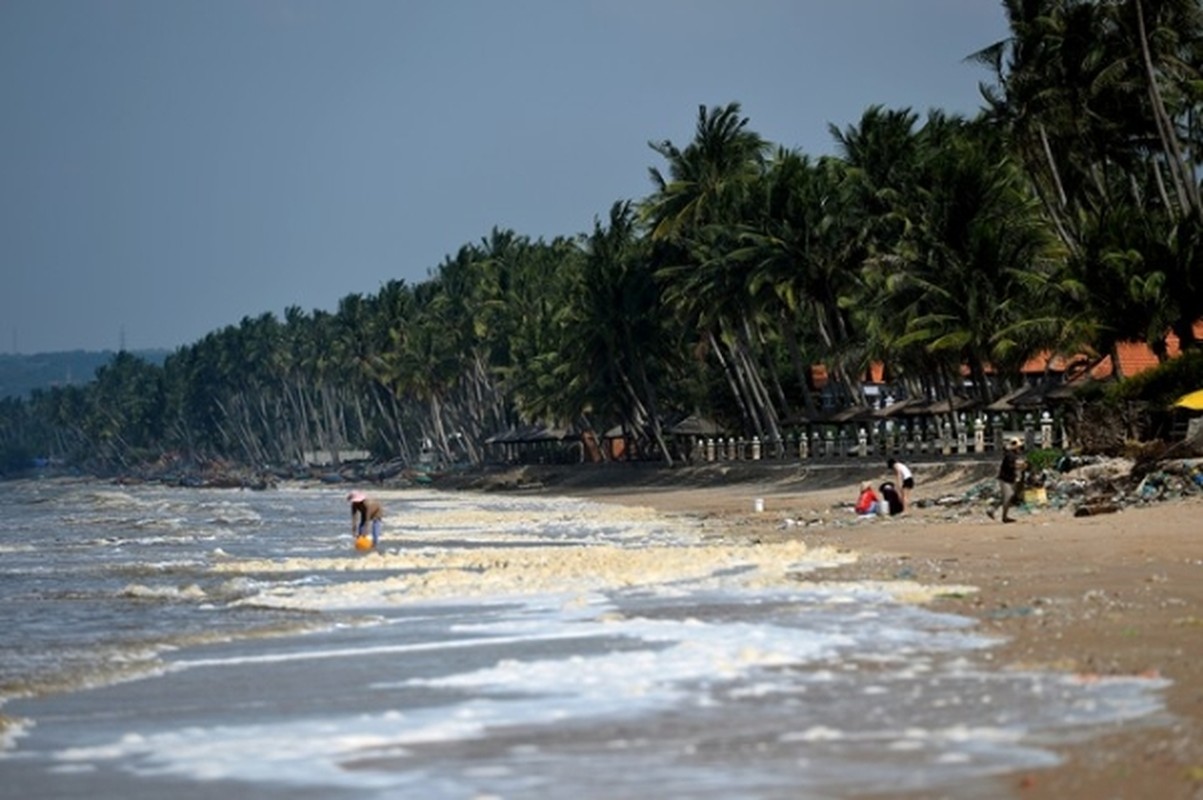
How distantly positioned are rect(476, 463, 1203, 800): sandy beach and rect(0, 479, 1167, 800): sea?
286 millimetres

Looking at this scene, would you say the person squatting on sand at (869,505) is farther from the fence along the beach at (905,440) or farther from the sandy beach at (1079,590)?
the fence along the beach at (905,440)

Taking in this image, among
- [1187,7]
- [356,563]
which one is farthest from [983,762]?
[1187,7]

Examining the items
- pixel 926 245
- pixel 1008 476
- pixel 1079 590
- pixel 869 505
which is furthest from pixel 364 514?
pixel 926 245

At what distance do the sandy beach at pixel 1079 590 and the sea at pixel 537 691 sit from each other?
0.29 m

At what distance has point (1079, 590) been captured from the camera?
18062 millimetres

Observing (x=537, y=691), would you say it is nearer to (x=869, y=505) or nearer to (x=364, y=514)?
(x=364, y=514)

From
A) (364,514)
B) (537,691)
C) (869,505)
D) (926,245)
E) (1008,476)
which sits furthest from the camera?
(926,245)

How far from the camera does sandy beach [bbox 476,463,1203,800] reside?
9344 mm

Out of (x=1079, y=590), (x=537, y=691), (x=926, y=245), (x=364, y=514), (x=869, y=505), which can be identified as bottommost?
(x=537, y=691)

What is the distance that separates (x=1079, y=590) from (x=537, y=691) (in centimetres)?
698

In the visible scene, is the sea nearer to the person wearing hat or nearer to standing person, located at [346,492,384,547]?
the person wearing hat

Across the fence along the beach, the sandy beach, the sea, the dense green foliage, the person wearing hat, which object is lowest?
the sea

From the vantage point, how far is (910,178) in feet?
201

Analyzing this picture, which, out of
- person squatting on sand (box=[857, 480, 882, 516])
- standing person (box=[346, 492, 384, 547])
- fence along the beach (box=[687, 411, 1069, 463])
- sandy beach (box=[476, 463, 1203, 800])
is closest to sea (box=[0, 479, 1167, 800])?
sandy beach (box=[476, 463, 1203, 800])
